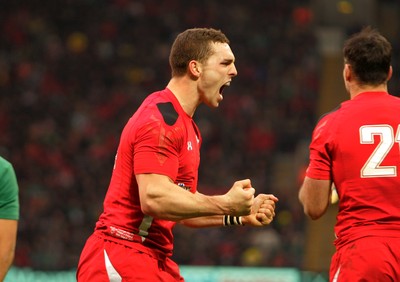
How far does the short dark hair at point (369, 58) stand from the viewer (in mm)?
4902

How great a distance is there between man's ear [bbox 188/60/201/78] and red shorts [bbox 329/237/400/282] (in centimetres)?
129

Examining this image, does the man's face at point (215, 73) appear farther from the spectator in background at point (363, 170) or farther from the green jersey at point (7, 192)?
the green jersey at point (7, 192)

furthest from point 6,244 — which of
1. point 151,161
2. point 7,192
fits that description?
point 151,161

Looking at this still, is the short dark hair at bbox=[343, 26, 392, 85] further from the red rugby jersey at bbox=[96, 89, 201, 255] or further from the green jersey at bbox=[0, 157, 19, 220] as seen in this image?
the green jersey at bbox=[0, 157, 19, 220]


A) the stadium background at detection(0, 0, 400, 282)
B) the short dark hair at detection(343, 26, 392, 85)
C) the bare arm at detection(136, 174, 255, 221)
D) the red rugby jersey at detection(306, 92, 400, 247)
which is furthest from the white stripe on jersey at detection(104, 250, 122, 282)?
the stadium background at detection(0, 0, 400, 282)

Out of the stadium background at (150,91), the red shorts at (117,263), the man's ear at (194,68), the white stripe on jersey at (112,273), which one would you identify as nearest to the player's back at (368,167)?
the man's ear at (194,68)

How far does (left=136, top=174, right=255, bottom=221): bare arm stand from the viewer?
429cm

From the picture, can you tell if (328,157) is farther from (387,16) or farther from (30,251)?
(387,16)

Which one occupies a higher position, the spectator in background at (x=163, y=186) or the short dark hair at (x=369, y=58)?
the short dark hair at (x=369, y=58)

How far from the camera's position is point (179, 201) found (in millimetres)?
4293

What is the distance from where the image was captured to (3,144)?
17969 mm

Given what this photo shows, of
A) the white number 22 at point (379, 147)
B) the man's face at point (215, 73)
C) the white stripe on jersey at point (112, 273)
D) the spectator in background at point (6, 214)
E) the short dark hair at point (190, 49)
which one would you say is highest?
the short dark hair at point (190, 49)

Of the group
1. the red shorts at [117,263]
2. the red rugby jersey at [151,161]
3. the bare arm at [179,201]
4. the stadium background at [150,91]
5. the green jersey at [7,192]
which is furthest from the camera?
the stadium background at [150,91]

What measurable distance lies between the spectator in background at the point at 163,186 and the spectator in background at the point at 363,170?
41cm
